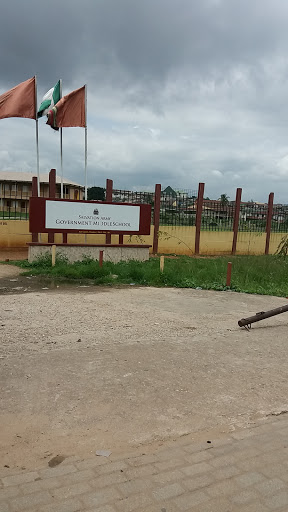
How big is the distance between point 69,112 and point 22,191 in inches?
406

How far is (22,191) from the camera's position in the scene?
1013 inches

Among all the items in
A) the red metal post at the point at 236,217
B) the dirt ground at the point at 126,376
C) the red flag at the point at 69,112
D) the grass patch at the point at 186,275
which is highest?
the red flag at the point at 69,112

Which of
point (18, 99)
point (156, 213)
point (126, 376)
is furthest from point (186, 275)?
point (18, 99)

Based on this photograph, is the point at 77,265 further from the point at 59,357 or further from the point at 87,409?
the point at 87,409

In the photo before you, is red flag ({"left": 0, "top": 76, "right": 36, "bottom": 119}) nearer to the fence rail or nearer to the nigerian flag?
the nigerian flag

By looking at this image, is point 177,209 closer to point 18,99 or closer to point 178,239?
point 178,239

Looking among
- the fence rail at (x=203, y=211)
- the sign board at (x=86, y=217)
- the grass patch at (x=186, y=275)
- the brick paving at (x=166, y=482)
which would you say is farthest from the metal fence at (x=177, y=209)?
the brick paving at (x=166, y=482)

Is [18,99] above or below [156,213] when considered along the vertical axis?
above

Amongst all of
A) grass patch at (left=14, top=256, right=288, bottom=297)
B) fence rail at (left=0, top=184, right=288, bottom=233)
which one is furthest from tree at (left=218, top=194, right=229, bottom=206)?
grass patch at (left=14, top=256, right=288, bottom=297)

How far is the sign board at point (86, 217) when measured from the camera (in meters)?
14.4

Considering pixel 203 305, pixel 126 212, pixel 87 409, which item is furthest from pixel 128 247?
pixel 87 409

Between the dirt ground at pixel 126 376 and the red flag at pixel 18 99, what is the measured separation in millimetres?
10299

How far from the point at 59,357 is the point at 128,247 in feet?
34.3

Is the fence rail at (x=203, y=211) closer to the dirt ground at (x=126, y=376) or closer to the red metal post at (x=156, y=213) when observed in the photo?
the red metal post at (x=156, y=213)
